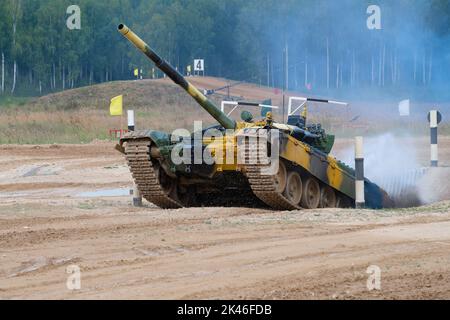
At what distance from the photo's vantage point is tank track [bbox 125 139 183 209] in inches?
624

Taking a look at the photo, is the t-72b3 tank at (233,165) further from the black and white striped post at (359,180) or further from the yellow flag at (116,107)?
the yellow flag at (116,107)

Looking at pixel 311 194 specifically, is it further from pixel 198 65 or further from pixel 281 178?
pixel 198 65

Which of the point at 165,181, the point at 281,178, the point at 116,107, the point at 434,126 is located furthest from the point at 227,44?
the point at 281,178

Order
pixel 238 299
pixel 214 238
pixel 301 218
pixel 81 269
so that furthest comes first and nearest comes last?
1. pixel 301 218
2. pixel 214 238
3. pixel 81 269
4. pixel 238 299

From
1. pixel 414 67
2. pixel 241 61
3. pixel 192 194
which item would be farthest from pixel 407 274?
pixel 241 61

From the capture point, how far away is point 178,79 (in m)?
16.2

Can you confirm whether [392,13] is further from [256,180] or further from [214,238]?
[214,238]

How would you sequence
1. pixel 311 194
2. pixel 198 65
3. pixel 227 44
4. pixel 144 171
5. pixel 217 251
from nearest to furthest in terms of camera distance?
1. pixel 217 251
2. pixel 144 171
3. pixel 311 194
4. pixel 198 65
5. pixel 227 44

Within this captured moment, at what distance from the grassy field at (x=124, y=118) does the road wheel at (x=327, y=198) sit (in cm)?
1705

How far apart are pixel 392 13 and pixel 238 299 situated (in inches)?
1844

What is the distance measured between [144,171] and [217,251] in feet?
18.7

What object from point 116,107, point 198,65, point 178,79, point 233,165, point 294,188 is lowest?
point 294,188

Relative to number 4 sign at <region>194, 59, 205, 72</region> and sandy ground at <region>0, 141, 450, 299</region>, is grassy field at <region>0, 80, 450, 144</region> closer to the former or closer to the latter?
number 4 sign at <region>194, 59, 205, 72</region>

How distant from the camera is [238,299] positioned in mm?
7707
